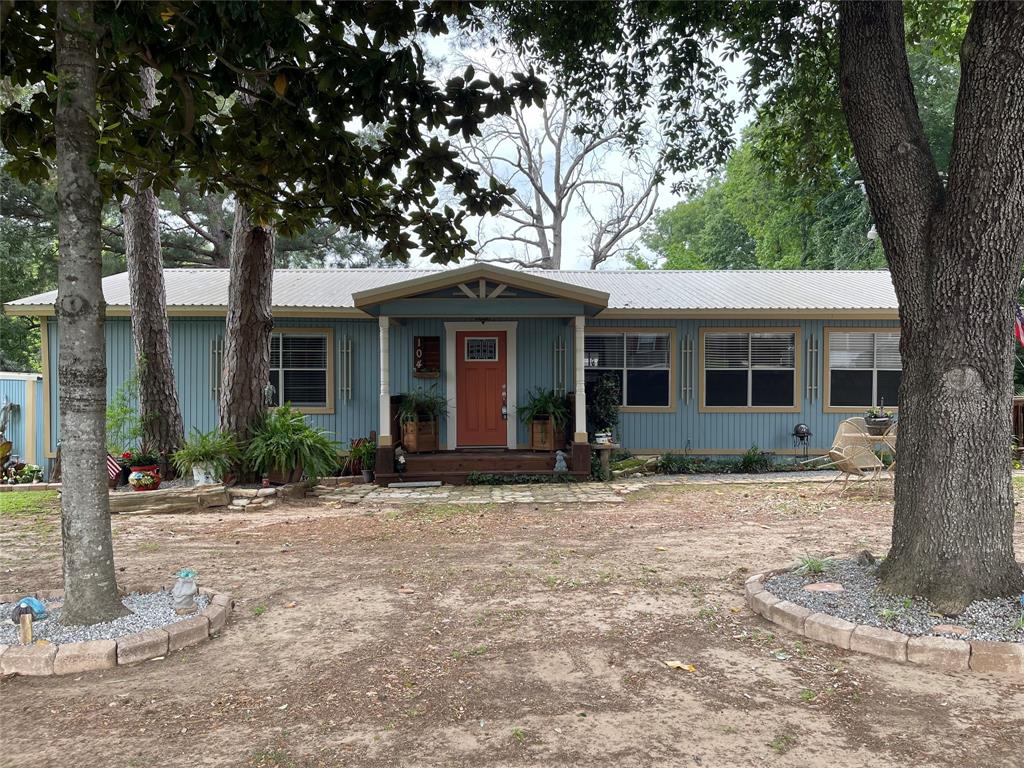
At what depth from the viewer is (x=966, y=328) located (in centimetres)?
418

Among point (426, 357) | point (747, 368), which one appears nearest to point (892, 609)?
point (747, 368)

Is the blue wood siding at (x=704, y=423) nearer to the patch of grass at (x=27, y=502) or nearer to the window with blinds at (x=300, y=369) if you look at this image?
the window with blinds at (x=300, y=369)

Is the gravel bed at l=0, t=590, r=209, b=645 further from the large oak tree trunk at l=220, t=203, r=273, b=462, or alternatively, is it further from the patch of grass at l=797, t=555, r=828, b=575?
the large oak tree trunk at l=220, t=203, r=273, b=462

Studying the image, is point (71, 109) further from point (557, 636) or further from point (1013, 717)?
point (1013, 717)

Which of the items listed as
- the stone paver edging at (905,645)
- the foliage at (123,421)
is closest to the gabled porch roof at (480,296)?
the foliage at (123,421)

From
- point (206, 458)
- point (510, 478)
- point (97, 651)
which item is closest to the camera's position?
point (97, 651)

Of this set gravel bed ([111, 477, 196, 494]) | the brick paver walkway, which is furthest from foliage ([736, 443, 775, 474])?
gravel bed ([111, 477, 196, 494])

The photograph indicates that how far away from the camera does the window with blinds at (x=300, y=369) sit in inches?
473

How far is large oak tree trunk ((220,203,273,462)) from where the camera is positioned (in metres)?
9.76

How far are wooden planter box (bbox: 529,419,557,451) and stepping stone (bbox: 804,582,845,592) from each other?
6.79 m

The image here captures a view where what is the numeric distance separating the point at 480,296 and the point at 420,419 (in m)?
2.39

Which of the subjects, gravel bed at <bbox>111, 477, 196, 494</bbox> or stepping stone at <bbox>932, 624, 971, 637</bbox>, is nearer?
stepping stone at <bbox>932, 624, 971, 637</bbox>

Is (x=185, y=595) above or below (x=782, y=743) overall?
above

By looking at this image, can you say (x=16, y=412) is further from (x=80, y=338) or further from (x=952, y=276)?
(x=952, y=276)
